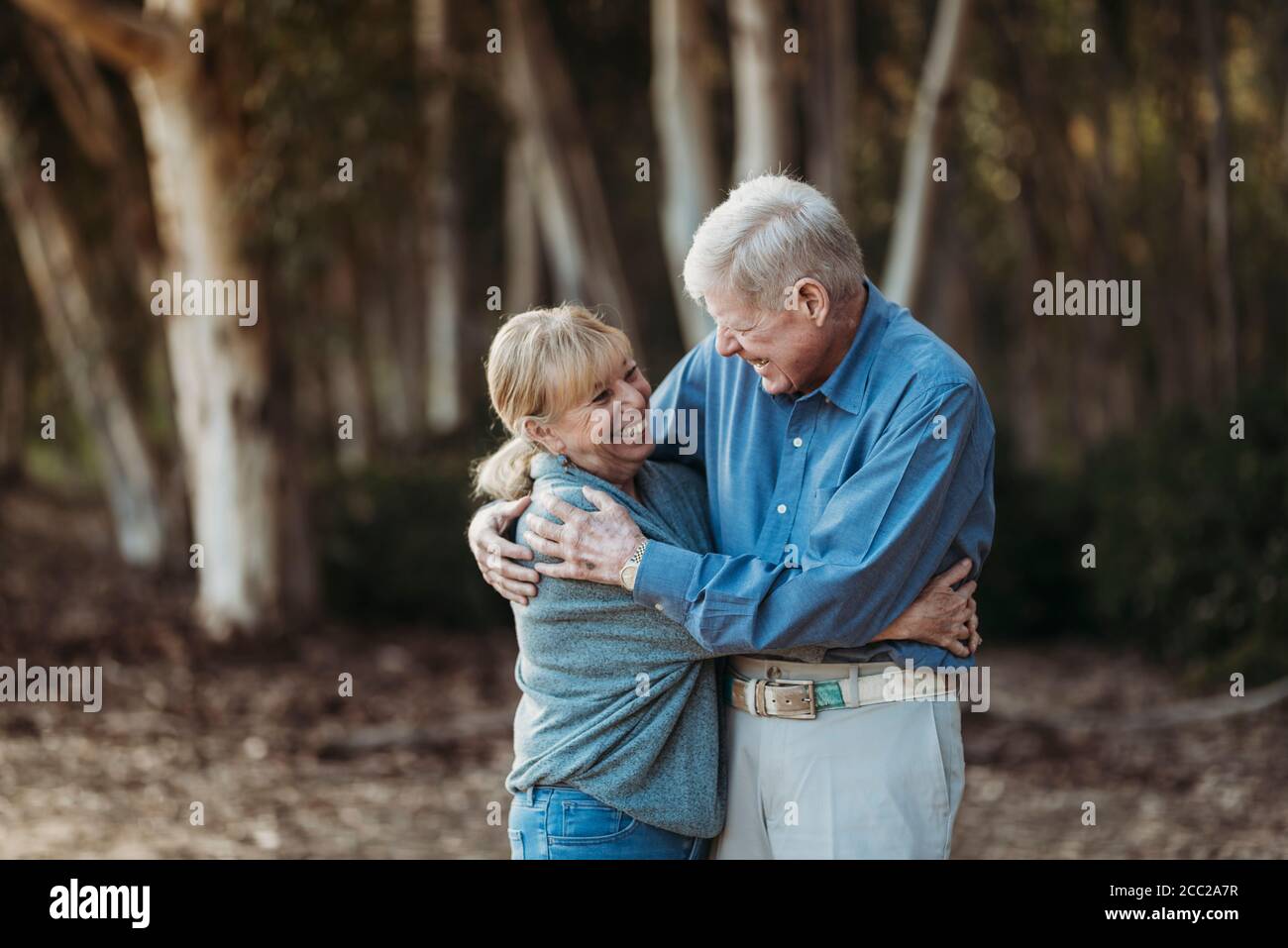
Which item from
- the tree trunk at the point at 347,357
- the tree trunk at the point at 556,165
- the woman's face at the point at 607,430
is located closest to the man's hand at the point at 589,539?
the woman's face at the point at 607,430

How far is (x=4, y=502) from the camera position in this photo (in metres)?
20.2

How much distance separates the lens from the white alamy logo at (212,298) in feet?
33.2

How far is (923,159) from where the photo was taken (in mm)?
8258

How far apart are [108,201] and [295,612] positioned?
642 cm

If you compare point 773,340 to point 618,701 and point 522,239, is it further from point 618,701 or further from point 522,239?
point 522,239

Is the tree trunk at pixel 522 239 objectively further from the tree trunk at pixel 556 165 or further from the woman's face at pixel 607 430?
the woman's face at pixel 607 430

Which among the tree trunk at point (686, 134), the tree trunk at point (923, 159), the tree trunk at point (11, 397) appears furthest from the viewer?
the tree trunk at point (11, 397)

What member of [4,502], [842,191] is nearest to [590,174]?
[842,191]

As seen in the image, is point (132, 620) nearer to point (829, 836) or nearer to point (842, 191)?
point (842, 191)

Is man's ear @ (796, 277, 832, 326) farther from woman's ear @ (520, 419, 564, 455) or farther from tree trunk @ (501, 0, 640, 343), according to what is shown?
tree trunk @ (501, 0, 640, 343)

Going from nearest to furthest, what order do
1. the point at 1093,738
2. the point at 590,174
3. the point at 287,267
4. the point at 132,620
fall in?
the point at 1093,738 < the point at 287,267 < the point at 132,620 < the point at 590,174

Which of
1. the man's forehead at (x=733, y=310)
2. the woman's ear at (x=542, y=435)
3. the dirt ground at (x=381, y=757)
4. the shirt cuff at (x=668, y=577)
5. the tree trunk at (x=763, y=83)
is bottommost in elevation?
the dirt ground at (x=381, y=757)

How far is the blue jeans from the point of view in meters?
3.10

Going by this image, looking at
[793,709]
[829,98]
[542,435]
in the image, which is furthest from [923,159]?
[793,709]
